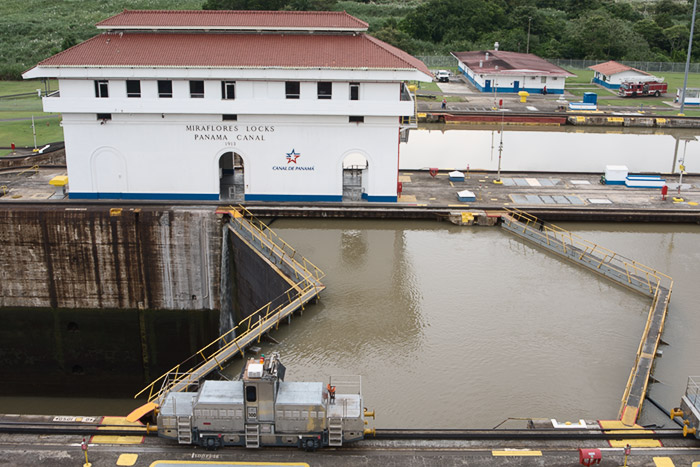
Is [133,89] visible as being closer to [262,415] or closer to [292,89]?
[292,89]

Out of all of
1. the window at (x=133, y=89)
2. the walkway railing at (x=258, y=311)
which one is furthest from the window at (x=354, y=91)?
the window at (x=133, y=89)

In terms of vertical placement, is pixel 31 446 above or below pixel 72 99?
below

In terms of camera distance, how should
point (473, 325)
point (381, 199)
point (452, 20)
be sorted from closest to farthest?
point (473, 325) → point (381, 199) → point (452, 20)

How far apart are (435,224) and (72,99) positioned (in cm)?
1807

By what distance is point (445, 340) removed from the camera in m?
25.3

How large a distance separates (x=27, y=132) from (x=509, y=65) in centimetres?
5019

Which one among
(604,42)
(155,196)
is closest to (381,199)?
(155,196)

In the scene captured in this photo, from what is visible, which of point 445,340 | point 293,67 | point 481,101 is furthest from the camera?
point 481,101

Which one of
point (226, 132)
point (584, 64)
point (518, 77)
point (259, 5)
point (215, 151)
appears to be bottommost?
point (584, 64)

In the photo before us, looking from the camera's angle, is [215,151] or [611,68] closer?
[215,151]

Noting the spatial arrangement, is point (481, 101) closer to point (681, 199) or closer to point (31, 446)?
point (681, 199)

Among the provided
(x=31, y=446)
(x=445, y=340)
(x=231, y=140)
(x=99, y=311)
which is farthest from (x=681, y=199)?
(x=31, y=446)

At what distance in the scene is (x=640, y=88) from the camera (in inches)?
3187

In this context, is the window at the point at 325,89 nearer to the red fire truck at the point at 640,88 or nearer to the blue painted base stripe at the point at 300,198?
the blue painted base stripe at the point at 300,198
